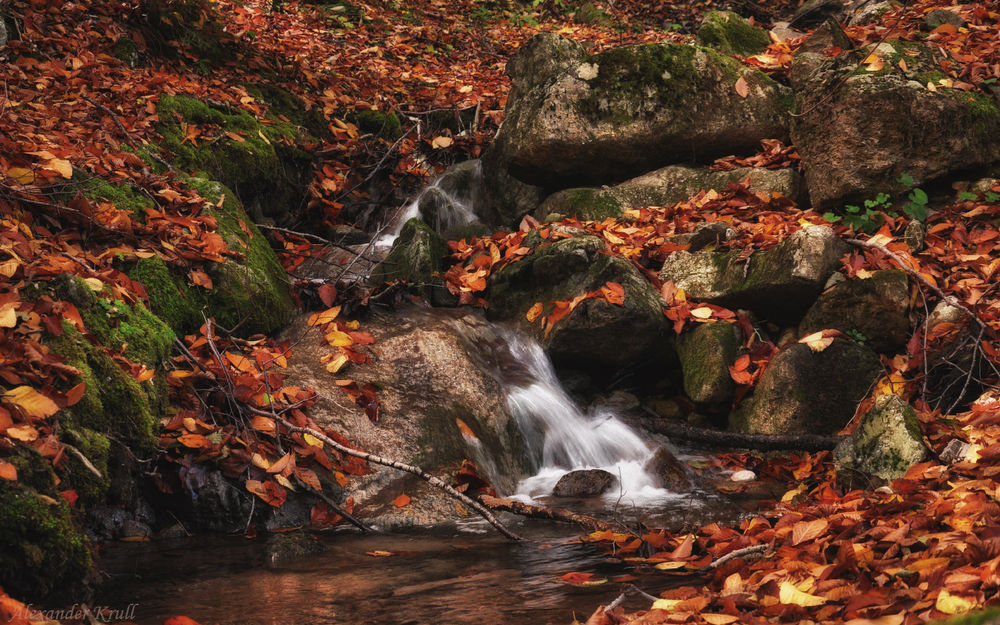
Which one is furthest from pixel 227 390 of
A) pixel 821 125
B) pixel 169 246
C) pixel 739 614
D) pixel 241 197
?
pixel 821 125

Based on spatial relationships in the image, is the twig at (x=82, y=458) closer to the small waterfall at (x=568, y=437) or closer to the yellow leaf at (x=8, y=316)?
the yellow leaf at (x=8, y=316)

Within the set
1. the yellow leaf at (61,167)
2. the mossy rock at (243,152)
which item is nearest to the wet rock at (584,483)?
the yellow leaf at (61,167)

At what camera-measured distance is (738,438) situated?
15.6 feet

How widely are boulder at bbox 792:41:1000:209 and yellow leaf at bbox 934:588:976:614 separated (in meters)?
4.31

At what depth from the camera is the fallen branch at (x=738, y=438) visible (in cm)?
446

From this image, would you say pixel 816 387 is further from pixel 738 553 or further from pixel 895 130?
pixel 738 553

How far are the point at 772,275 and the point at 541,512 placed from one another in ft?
8.59

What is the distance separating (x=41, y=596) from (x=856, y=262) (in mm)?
4916

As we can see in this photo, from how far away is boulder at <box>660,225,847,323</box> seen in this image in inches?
197

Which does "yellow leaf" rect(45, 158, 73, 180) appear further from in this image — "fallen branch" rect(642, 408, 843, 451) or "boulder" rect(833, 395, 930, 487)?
"boulder" rect(833, 395, 930, 487)

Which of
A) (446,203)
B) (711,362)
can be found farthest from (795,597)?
(446,203)

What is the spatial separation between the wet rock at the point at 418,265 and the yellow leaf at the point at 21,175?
2559mm

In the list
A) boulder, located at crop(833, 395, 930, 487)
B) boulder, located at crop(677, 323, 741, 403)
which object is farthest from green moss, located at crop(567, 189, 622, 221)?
boulder, located at crop(833, 395, 930, 487)

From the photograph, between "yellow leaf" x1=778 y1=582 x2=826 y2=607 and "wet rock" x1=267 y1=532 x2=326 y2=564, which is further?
"wet rock" x1=267 y1=532 x2=326 y2=564
